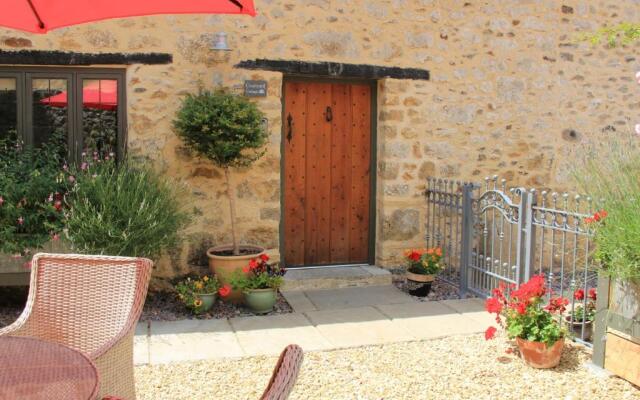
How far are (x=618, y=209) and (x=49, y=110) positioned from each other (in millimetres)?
4722

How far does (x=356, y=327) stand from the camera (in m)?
4.78

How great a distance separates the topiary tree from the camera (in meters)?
5.23

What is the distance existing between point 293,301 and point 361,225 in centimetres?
141

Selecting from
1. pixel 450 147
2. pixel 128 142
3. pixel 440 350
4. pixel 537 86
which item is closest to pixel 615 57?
pixel 537 86

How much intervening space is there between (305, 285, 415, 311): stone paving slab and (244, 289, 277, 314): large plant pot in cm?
43

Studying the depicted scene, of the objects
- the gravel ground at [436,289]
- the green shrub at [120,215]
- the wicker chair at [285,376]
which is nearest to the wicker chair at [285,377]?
the wicker chair at [285,376]

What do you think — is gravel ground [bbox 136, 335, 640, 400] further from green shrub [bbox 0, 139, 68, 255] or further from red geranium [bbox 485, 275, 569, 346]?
green shrub [bbox 0, 139, 68, 255]

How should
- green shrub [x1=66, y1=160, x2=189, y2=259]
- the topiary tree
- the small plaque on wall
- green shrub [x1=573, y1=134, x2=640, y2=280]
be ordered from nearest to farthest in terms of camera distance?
1. green shrub [x1=573, y1=134, x2=640, y2=280]
2. green shrub [x1=66, y1=160, x2=189, y2=259]
3. the topiary tree
4. the small plaque on wall

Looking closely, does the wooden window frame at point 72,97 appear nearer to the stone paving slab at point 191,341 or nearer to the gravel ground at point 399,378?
the stone paving slab at point 191,341

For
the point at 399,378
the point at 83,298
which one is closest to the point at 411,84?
the point at 399,378

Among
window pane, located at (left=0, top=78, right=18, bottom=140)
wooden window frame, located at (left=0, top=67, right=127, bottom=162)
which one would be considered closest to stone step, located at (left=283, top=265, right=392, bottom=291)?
wooden window frame, located at (left=0, top=67, right=127, bottom=162)

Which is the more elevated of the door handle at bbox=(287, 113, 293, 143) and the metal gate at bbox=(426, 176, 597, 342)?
→ the door handle at bbox=(287, 113, 293, 143)

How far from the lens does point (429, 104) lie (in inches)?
256

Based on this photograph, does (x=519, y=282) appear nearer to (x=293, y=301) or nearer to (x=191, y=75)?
(x=293, y=301)
